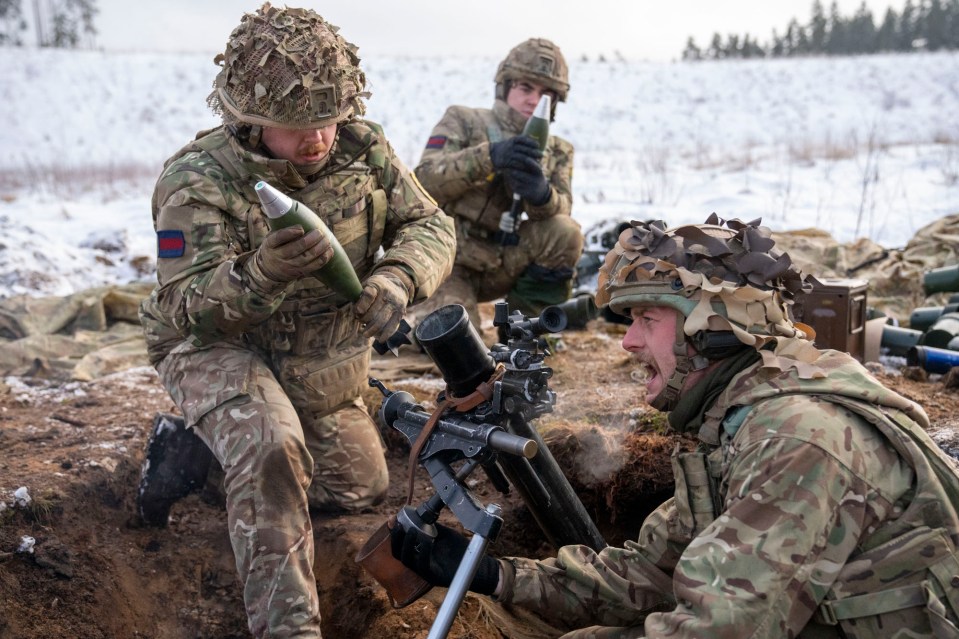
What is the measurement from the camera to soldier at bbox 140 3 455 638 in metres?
3.23

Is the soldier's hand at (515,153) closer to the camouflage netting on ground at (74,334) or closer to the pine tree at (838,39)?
the camouflage netting on ground at (74,334)

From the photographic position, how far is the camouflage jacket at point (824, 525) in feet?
6.38

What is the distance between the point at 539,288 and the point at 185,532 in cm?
313

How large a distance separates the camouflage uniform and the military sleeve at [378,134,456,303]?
1.78m

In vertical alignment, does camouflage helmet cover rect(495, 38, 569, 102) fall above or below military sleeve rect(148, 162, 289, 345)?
above

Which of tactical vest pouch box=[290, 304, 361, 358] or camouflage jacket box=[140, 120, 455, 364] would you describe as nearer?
camouflage jacket box=[140, 120, 455, 364]

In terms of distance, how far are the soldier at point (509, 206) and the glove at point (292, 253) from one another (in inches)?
113

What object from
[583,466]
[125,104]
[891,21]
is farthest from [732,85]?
[583,466]

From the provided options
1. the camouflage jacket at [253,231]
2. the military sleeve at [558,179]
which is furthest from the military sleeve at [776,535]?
the military sleeve at [558,179]

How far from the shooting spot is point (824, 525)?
1966 millimetres

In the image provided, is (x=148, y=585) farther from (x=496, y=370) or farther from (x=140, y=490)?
(x=496, y=370)

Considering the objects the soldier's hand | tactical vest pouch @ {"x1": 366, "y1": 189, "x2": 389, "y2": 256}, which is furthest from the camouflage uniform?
the soldier's hand

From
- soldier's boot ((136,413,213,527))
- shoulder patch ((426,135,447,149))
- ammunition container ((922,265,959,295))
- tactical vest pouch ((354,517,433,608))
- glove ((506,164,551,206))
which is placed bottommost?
soldier's boot ((136,413,213,527))

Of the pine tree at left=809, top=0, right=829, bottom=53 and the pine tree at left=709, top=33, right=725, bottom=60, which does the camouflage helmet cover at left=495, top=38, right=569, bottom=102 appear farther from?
the pine tree at left=809, top=0, right=829, bottom=53
